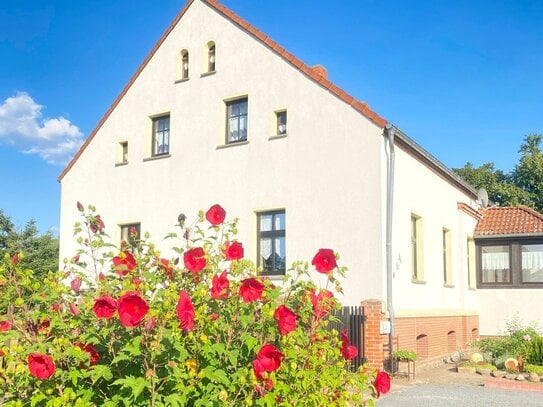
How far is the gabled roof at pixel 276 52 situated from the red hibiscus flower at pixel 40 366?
10.9m

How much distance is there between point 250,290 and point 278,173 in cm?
1111

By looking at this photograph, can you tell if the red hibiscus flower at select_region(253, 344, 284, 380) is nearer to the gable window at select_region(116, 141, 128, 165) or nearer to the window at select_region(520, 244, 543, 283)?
the gable window at select_region(116, 141, 128, 165)

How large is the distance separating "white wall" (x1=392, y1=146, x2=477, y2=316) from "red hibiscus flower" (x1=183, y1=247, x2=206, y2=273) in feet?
33.2

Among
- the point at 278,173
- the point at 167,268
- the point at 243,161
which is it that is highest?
the point at 243,161

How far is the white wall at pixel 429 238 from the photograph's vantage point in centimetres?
1427

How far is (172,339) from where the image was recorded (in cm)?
348

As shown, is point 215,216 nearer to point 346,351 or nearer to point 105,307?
point 105,307

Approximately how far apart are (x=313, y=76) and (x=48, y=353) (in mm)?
11600

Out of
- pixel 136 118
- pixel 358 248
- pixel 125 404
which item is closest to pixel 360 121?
pixel 358 248

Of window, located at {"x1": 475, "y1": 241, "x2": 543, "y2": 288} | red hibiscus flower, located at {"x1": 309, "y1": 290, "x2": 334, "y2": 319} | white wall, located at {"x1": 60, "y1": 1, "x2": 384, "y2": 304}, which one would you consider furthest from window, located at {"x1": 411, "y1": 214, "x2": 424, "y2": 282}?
red hibiscus flower, located at {"x1": 309, "y1": 290, "x2": 334, "y2": 319}

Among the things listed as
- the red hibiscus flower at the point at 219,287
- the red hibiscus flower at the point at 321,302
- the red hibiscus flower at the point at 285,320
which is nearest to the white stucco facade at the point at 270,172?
the red hibiscus flower at the point at 321,302

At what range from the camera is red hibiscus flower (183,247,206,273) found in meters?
4.08

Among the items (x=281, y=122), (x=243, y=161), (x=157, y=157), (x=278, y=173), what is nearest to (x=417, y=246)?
(x=278, y=173)

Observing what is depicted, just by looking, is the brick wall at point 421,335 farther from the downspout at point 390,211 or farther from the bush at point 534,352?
the bush at point 534,352
